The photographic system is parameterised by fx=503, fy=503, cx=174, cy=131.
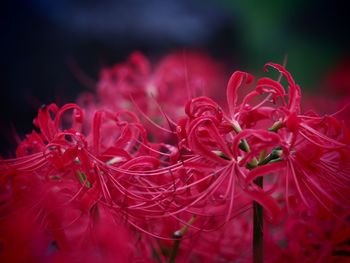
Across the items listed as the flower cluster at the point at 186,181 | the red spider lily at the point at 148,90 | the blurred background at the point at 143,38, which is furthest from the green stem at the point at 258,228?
the blurred background at the point at 143,38

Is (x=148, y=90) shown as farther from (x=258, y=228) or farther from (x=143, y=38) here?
(x=143, y=38)

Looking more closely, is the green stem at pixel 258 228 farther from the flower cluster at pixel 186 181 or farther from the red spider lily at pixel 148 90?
the red spider lily at pixel 148 90

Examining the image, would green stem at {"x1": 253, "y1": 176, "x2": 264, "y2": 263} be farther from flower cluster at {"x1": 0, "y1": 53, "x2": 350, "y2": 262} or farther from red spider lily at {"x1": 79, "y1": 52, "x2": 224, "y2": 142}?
red spider lily at {"x1": 79, "y1": 52, "x2": 224, "y2": 142}

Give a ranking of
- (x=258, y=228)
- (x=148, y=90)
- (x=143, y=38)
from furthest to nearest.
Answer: (x=143, y=38), (x=148, y=90), (x=258, y=228)

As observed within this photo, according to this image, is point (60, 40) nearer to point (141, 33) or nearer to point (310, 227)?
point (141, 33)

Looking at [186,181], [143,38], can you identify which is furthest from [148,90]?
[143,38]

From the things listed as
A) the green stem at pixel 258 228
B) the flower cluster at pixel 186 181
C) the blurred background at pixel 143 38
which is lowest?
the green stem at pixel 258 228

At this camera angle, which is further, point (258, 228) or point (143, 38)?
point (143, 38)

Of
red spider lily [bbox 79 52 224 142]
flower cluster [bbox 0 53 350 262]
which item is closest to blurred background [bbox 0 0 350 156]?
red spider lily [bbox 79 52 224 142]

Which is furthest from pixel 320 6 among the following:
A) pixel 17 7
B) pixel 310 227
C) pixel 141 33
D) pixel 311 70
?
pixel 310 227
